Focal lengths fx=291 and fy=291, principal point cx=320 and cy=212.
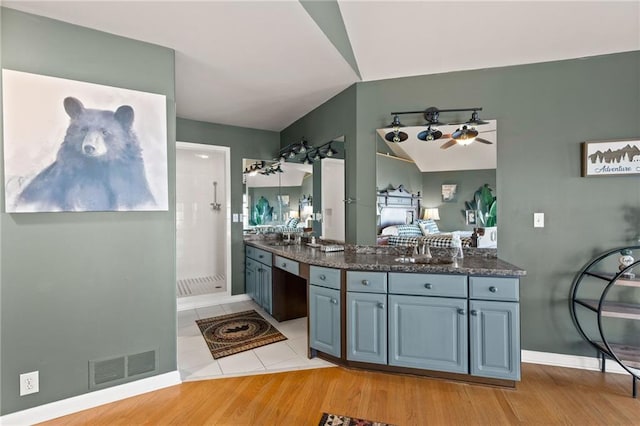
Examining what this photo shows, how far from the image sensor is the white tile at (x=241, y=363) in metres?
2.33

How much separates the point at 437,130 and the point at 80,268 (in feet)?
9.63

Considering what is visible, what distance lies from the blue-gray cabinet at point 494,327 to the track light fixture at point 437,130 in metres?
1.23

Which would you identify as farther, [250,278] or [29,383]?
[250,278]

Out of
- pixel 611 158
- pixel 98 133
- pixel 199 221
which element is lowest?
pixel 199 221

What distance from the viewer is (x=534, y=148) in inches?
95.9

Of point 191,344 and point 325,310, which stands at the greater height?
point 325,310

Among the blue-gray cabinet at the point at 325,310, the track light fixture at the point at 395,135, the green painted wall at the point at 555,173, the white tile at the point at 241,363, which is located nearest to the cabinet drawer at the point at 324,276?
the blue-gray cabinet at the point at 325,310

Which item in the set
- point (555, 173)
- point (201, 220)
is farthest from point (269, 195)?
point (555, 173)

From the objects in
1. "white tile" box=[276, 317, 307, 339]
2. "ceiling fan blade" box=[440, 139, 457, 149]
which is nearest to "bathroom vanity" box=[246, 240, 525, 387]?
"white tile" box=[276, 317, 307, 339]

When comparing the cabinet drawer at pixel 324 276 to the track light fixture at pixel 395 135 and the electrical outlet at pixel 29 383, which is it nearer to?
the track light fixture at pixel 395 135

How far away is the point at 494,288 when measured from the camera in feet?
6.56

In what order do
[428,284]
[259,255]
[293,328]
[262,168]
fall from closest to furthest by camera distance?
[428,284]
[293,328]
[259,255]
[262,168]

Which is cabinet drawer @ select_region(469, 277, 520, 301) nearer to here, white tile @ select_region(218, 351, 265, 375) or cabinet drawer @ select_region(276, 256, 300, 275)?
cabinet drawer @ select_region(276, 256, 300, 275)

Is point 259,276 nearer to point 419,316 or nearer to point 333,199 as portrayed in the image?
point 333,199
